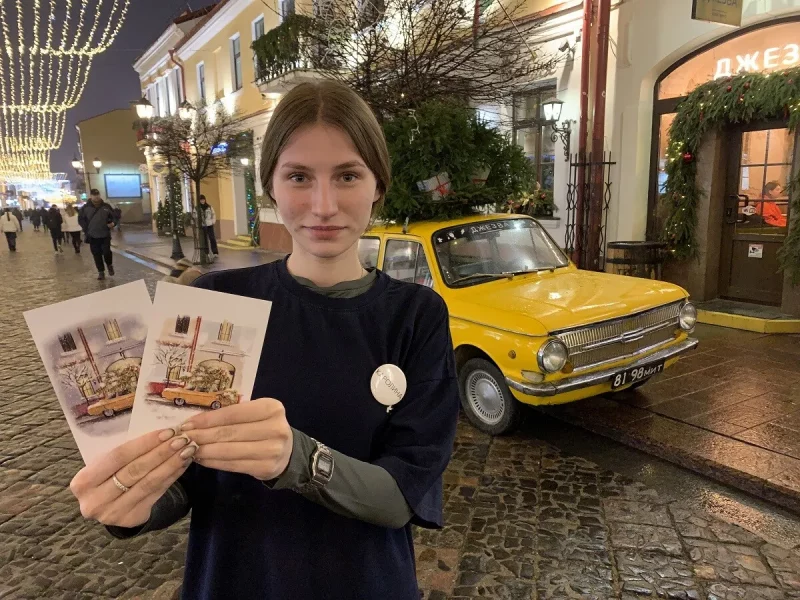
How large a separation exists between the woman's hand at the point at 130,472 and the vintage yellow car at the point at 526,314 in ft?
12.2

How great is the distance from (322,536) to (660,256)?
8.99 metres

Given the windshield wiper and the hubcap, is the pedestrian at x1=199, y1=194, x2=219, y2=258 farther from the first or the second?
the hubcap

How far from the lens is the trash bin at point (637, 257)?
879 cm

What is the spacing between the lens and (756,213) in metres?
8.62

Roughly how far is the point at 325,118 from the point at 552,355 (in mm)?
3501

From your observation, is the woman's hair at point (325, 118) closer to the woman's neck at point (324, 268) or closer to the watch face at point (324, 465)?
the woman's neck at point (324, 268)

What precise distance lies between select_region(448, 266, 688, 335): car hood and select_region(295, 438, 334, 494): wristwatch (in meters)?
3.50

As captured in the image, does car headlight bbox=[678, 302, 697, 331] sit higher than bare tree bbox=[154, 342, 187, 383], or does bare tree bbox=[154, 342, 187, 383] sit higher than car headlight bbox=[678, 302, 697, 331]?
bare tree bbox=[154, 342, 187, 383]

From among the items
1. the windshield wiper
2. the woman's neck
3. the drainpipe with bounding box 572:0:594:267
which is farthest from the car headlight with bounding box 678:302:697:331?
the drainpipe with bounding box 572:0:594:267

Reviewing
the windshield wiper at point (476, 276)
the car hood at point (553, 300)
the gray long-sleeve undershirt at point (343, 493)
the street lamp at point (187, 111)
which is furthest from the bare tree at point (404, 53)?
the street lamp at point (187, 111)

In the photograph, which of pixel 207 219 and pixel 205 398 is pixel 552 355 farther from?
pixel 207 219

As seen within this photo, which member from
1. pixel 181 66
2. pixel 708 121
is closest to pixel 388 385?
pixel 708 121

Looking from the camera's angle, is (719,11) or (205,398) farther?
(719,11)

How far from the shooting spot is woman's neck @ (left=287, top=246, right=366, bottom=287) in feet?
4.70
